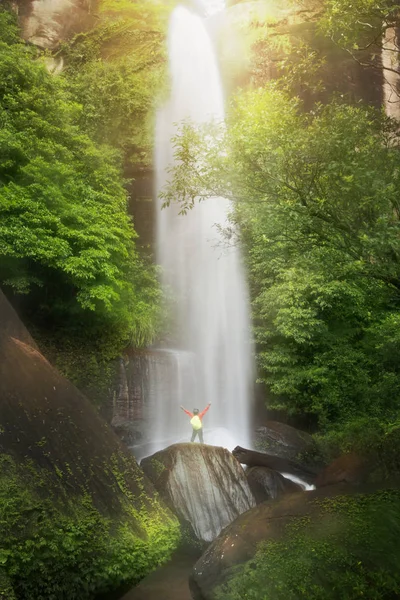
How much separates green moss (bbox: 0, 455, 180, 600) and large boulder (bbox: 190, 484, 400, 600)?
128 centimetres

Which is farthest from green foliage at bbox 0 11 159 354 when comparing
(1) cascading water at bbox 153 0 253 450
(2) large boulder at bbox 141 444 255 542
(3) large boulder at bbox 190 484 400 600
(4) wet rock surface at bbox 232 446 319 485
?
(3) large boulder at bbox 190 484 400 600

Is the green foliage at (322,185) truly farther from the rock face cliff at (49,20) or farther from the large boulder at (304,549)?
the rock face cliff at (49,20)

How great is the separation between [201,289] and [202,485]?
11.7 m

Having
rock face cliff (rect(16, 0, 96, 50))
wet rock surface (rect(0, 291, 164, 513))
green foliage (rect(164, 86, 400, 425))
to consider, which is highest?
rock face cliff (rect(16, 0, 96, 50))

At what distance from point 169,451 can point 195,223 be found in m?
14.1

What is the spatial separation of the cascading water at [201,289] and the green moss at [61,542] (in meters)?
6.65

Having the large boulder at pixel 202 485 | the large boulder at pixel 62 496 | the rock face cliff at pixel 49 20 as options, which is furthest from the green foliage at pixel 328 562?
the rock face cliff at pixel 49 20

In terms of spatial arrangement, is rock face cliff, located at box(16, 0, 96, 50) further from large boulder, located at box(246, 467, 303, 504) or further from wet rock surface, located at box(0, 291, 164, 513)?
large boulder, located at box(246, 467, 303, 504)

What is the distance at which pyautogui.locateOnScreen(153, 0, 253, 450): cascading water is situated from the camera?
55.7ft

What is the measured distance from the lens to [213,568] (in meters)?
8.05

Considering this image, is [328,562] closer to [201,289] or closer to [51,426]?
[51,426]

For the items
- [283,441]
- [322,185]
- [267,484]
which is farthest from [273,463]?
[322,185]

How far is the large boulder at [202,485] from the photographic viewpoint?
10.3 metres

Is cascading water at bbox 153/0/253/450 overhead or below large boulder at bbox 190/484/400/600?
overhead
